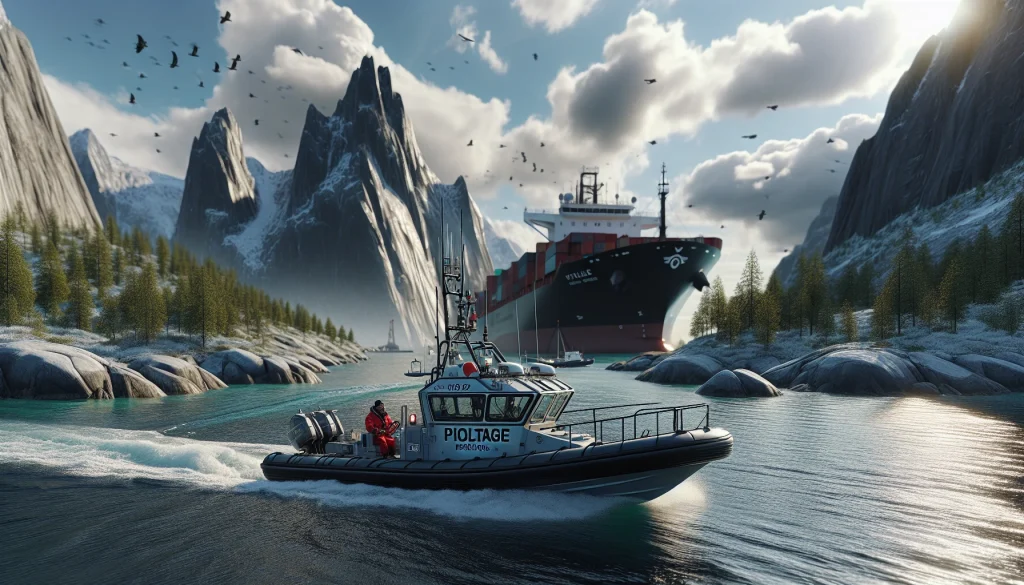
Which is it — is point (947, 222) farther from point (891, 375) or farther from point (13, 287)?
point (13, 287)

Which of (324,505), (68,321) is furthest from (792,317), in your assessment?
(68,321)

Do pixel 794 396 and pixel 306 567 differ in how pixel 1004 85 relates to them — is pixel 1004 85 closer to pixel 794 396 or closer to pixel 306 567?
pixel 794 396

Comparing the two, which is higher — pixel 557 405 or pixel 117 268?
pixel 117 268

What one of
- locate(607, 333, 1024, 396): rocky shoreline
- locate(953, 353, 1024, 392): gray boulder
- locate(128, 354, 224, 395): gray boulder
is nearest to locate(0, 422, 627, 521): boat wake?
locate(128, 354, 224, 395): gray boulder

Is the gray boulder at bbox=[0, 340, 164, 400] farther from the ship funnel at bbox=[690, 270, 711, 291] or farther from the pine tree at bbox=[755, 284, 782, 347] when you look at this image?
the ship funnel at bbox=[690, 270, 711, 291]

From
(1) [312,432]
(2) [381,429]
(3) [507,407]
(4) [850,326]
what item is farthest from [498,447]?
(4) [850,326]

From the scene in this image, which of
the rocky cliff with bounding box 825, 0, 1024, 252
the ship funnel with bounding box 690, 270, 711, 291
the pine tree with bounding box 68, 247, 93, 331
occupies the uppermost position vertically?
the rocky cliff with bounding box 825, 0, 1024, 252

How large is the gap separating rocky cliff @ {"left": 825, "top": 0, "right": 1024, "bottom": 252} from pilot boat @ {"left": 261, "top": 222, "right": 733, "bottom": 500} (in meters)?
84.5

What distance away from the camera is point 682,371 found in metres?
42.1

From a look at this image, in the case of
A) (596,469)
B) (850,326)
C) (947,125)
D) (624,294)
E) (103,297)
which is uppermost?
(947,125)

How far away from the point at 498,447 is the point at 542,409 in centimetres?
129

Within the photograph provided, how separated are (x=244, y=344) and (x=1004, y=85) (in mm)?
99435

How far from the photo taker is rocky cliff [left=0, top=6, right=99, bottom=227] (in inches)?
3425

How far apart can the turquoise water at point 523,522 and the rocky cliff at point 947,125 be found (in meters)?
75.9
